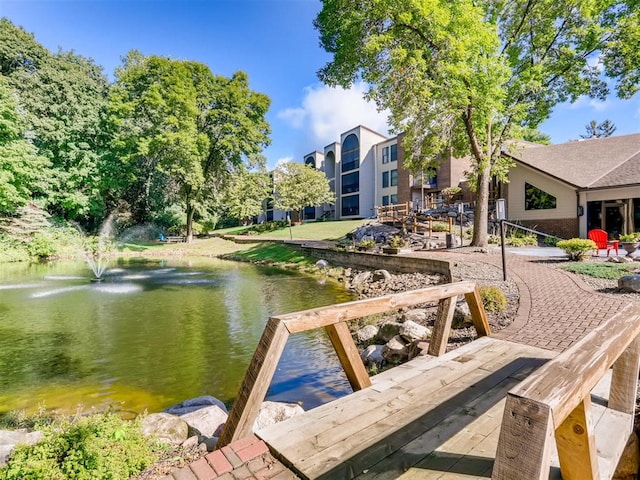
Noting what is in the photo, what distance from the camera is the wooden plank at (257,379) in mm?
2420

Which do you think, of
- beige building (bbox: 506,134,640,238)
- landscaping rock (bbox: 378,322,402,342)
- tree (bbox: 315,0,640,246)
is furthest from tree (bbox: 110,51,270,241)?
landscaping rock (bbox: 378,322,402,342)

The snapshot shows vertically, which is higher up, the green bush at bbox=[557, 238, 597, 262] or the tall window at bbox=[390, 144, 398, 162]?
the tall window at bbox=[390, 144, 398, 162]

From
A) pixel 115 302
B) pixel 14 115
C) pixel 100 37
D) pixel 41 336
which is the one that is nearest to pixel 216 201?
pixel 14 115

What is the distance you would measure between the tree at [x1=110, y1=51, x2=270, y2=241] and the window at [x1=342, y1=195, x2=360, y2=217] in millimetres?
14259

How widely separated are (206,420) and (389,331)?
160 inches

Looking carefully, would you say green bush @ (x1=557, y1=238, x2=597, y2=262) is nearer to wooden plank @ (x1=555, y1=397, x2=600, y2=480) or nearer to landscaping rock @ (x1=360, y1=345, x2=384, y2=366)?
landscaping rock @ (x1=360, y1=345, x2=384, y2=366)

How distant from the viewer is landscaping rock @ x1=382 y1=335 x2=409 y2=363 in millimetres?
5402

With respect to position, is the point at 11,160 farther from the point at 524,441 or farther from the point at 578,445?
the point at 578,445

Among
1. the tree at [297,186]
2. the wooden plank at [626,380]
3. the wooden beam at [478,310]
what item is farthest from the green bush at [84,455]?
the tree at [297,186]

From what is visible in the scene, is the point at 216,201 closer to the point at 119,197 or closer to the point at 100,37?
the point at 119,197

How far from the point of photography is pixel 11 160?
18875mm

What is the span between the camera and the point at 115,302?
10773mm

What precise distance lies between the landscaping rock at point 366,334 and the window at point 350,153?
36310 millimetres

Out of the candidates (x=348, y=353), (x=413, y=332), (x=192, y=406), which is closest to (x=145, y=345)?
(x=192, y=406)
